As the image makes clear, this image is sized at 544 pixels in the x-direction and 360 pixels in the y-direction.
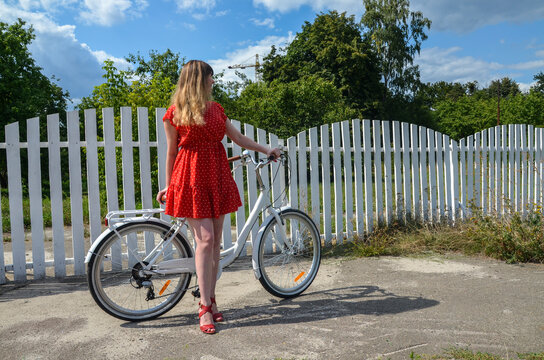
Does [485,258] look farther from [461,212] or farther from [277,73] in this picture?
[277,73]

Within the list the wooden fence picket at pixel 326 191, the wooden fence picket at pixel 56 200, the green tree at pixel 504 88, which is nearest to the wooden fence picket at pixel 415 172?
the wooden fence picket at pixel 326 191

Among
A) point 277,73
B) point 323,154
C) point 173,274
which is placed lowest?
point 173,274

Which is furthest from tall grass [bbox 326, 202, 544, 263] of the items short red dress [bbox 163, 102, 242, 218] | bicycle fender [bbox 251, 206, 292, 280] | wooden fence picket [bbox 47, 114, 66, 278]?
wooden fence picket [bbox 47, 114, 66, 278]

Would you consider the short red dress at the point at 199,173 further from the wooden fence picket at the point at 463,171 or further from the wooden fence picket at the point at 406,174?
the wooden fence picket at the point at 463,171

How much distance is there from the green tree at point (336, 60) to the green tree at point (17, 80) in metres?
15.4

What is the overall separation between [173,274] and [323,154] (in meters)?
3.08

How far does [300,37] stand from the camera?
35.2m

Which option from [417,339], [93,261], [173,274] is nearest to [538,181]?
[417,339]

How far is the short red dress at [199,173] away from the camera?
127 inches

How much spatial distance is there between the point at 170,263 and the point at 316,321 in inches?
46.3

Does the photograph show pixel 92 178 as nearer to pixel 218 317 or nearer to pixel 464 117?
pixel 218 317

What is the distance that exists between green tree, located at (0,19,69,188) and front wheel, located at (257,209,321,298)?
814 inches

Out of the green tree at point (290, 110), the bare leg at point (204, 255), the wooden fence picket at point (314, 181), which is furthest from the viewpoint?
the green tree at point (290, 110)

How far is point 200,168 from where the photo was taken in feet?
10.7
